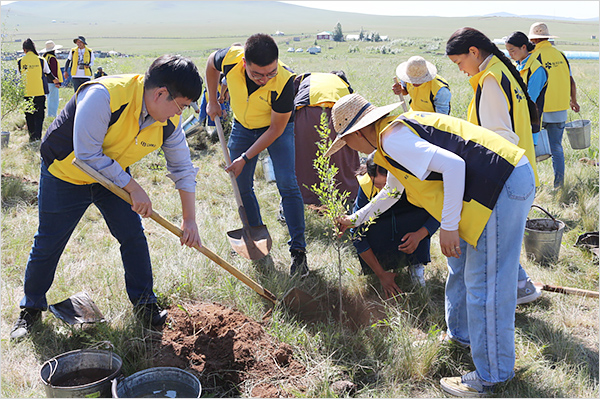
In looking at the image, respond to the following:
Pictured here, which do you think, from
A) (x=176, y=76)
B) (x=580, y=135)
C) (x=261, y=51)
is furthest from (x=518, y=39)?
(x=176, y=76)

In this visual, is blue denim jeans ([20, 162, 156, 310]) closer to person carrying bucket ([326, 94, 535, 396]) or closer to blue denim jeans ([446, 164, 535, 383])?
person carrying bucket ([326, 94, 535, 396])

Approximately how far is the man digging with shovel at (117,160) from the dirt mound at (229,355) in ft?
0.89

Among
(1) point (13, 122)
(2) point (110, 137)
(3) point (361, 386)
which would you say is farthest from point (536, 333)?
(1) point (13, 122)

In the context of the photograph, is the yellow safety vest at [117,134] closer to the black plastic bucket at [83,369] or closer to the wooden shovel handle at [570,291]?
the black plastic bucket at [83,369]

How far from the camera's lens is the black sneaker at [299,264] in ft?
13.3

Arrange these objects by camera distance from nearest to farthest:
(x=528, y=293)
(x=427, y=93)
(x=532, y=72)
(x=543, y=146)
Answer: (x=528, y=293)
(x=427, y=93)
(x=532, y=72)
(x=543, y=146)

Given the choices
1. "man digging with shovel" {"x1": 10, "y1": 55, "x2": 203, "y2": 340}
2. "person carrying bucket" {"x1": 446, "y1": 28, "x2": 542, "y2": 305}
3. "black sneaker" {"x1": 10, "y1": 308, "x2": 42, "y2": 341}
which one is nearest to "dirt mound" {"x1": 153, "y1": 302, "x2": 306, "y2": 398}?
"man digging with shovel" {"x1": 10, "y1": 55, "x2": 203, "y2": 340}

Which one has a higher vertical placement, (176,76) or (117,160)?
(176,76)

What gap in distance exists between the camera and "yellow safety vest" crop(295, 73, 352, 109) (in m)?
5.42

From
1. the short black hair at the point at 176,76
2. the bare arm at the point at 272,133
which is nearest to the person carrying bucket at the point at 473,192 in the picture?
the short black hair at the point at 176,76

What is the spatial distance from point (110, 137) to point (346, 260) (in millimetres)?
2366

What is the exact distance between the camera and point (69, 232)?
3.08 m

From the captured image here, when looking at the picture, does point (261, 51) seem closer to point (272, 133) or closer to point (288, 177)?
point (272, 133)

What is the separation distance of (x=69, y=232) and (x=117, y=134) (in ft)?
2.59
